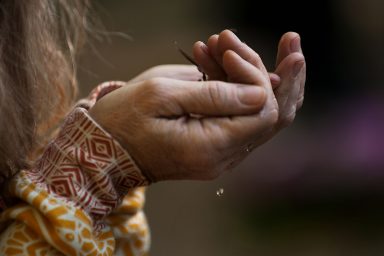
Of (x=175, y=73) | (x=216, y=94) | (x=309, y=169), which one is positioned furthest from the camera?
(x=309, y=169)

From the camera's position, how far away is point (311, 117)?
59.8 inches

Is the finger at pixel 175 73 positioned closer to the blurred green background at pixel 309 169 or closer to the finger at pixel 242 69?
the finger at pixel 242 69

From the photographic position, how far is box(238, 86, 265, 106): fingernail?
0.43m

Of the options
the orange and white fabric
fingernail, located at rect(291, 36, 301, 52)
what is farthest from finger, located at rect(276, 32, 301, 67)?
the orange and white fabric

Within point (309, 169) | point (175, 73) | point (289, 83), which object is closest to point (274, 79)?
point (289, 83)

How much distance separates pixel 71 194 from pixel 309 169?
1.05m

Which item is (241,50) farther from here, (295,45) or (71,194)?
(71,194)

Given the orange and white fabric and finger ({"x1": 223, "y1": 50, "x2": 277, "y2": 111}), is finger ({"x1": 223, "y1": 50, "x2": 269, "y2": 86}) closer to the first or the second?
finger ({"x1": 223, "y1": 50, "x2": 277, "y2": 111})

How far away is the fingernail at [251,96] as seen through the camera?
1.43 feet

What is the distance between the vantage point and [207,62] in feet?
1.61

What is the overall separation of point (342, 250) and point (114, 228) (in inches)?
37.5

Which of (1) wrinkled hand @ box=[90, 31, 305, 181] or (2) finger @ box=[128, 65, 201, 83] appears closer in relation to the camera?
(1) wrinkled hand @ box=[90, 31, 305, 181]

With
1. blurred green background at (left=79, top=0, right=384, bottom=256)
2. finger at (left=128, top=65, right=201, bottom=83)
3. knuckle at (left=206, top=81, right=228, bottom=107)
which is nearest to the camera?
knuckle at (left=206, top=81, right=228, bottom=107)

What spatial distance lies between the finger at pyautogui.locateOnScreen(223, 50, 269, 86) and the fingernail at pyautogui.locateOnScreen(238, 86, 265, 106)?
0.03 ft
